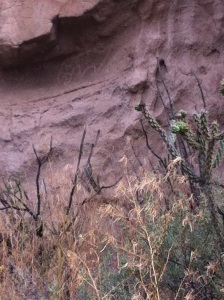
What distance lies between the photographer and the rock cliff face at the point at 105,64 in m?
5.49

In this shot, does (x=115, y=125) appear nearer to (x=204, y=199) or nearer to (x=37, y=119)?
(x=37, y=119)

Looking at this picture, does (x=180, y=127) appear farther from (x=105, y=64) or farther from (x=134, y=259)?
(x=105, y=64)

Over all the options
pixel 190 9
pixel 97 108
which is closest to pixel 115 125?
pixel 97 108

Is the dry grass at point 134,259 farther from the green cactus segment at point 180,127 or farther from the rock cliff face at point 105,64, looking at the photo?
the rock cliff face at point 105,64

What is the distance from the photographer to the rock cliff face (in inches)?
216

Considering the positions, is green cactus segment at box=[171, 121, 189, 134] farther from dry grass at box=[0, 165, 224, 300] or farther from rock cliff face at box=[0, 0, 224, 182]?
rock cliff face at box=[0, 0, 224, 182]

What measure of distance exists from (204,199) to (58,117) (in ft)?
8.27

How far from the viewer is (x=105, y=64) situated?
5.71m

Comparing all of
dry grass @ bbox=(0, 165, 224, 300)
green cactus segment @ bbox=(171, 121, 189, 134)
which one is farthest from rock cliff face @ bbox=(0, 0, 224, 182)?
green cactus segment @ bbox=(171, 121, 189, 134)

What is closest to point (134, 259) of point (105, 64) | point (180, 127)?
point (180, 127)

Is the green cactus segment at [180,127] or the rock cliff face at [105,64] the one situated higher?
the rock cliff face at [105,64]

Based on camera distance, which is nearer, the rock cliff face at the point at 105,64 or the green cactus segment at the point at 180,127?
the green cactus segment at the point at 180,127

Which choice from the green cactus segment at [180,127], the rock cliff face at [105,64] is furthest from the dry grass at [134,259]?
the rock cliff face at [105,64]

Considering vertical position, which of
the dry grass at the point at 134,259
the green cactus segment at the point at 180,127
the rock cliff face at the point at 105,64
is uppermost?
the rock cliff face at the point at 105,64
